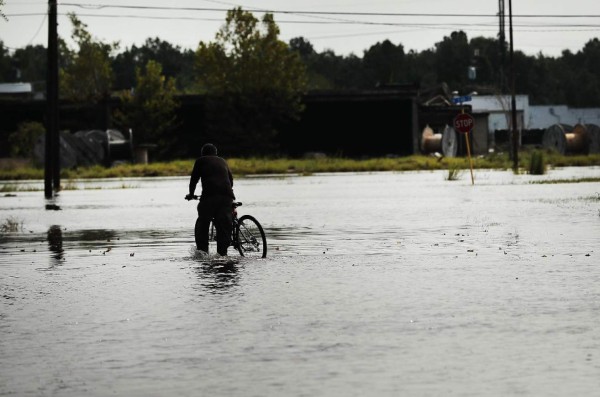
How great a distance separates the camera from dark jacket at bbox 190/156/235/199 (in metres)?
17.4

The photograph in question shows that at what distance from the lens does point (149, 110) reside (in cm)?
7519

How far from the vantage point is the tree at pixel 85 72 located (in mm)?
79000

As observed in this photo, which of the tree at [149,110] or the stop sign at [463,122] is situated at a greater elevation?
the tree at [149,110]

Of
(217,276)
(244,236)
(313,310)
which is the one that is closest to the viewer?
(313,310)

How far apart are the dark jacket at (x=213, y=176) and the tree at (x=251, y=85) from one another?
57184 mm

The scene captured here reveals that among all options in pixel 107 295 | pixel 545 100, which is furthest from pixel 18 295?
pixel 545 100

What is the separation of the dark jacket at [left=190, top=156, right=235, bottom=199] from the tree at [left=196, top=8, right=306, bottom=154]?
188ft

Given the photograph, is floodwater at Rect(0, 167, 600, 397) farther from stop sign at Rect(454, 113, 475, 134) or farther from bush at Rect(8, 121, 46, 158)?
bush at Rect(8, 121, 46, 158)

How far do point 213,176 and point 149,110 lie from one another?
58411 millimetres

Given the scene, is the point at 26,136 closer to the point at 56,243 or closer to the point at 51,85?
the point at 51,85

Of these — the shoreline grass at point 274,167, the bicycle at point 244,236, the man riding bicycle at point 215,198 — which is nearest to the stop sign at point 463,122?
the shoreline grass at point 274,167

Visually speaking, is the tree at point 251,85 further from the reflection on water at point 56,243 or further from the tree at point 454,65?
the tree at point 454,65

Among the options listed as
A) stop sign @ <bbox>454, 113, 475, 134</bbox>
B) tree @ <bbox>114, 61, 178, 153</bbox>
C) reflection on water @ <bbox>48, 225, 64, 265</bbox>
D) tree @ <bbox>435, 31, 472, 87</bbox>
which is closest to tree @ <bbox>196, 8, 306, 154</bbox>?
tree @ <bbox>114, 61, 178, 153</bbox>

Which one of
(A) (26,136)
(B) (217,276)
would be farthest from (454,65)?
(B) (217,276)
